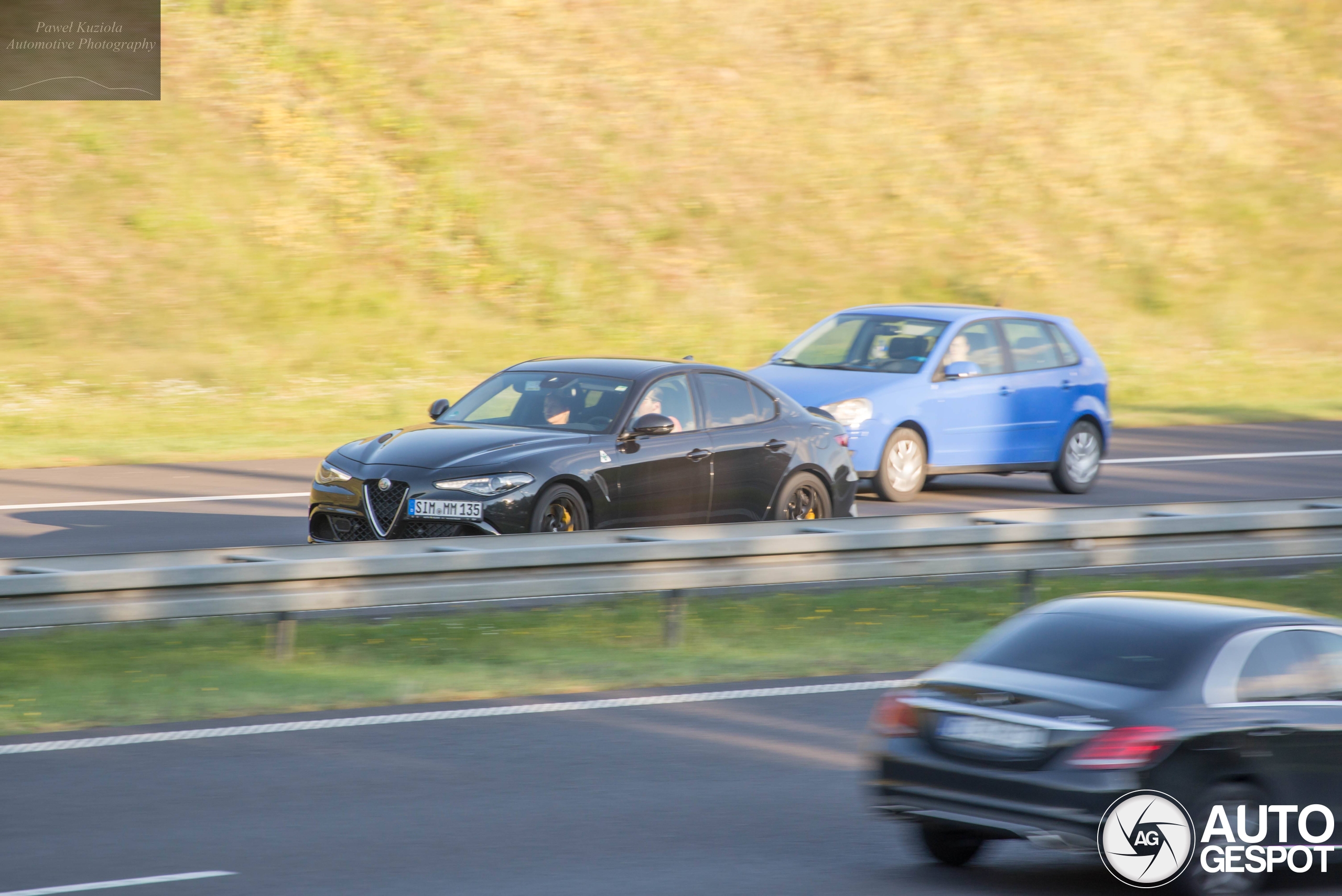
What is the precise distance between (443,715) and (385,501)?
10.6 feet

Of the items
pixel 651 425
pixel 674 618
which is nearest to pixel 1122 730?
pixel 674 618

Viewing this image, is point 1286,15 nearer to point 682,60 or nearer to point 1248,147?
point 1248,147

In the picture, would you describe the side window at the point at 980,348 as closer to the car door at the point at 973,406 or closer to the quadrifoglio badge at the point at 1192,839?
the car door at the point at 973,406

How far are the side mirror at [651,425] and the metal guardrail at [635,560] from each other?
146 cm

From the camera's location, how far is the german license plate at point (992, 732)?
6453 mm

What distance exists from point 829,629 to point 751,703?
7.83 feet

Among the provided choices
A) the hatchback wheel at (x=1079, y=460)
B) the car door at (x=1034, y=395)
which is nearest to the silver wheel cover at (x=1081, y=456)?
the hatchback wheel at (x=1079, y=460)

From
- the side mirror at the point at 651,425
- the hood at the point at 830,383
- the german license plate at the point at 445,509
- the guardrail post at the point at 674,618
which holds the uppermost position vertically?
the hood at the point at 830,383

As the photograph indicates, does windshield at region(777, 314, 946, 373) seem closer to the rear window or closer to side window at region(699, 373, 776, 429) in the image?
side window at region(699, 373, 776, 429)

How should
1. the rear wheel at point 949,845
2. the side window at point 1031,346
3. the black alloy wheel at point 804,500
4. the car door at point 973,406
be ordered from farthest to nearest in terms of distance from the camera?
the side window at point 1031,346 < the car door at point 973,406 < the black alloy wheel at point 804,500 < the rear wheel at point 949,845

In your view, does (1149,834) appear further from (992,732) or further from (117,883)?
(117,883)

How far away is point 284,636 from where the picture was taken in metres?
10.5

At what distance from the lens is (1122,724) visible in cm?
636

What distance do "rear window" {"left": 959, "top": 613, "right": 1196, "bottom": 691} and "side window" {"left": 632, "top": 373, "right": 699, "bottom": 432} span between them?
661 cm
